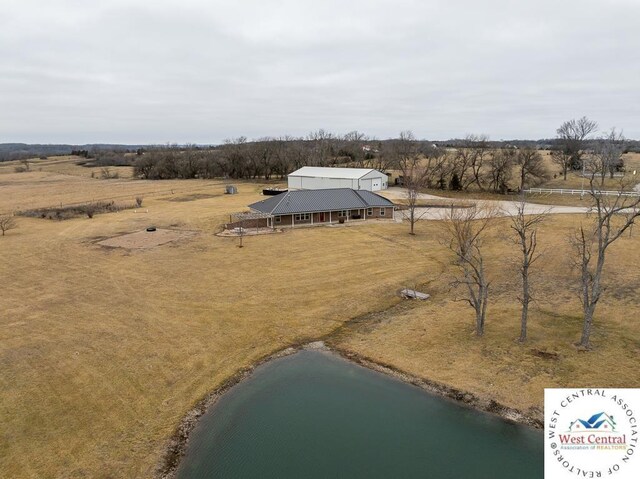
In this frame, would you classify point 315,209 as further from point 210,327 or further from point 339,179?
point 210,327

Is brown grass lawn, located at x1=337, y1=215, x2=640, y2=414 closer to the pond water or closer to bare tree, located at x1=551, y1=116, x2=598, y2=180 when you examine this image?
the pond water

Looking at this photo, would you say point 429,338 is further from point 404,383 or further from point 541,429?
point 541,429

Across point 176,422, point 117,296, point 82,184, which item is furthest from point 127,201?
point 176,422

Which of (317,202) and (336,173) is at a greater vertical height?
(336,173)

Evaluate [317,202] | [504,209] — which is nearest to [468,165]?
[504,209]

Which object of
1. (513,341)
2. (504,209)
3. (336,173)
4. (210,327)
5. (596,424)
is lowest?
(210,327)

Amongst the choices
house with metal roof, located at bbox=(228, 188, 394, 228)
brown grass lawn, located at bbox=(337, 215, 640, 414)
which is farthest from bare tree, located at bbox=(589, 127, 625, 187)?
house with metal roof, located at bbox=(228, 188, 394, 228)

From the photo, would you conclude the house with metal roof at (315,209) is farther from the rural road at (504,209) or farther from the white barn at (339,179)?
the white barn at (339,179)

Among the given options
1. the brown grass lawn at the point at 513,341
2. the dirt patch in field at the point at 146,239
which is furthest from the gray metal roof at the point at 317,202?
the brown grass lawn at the point at 513,341
